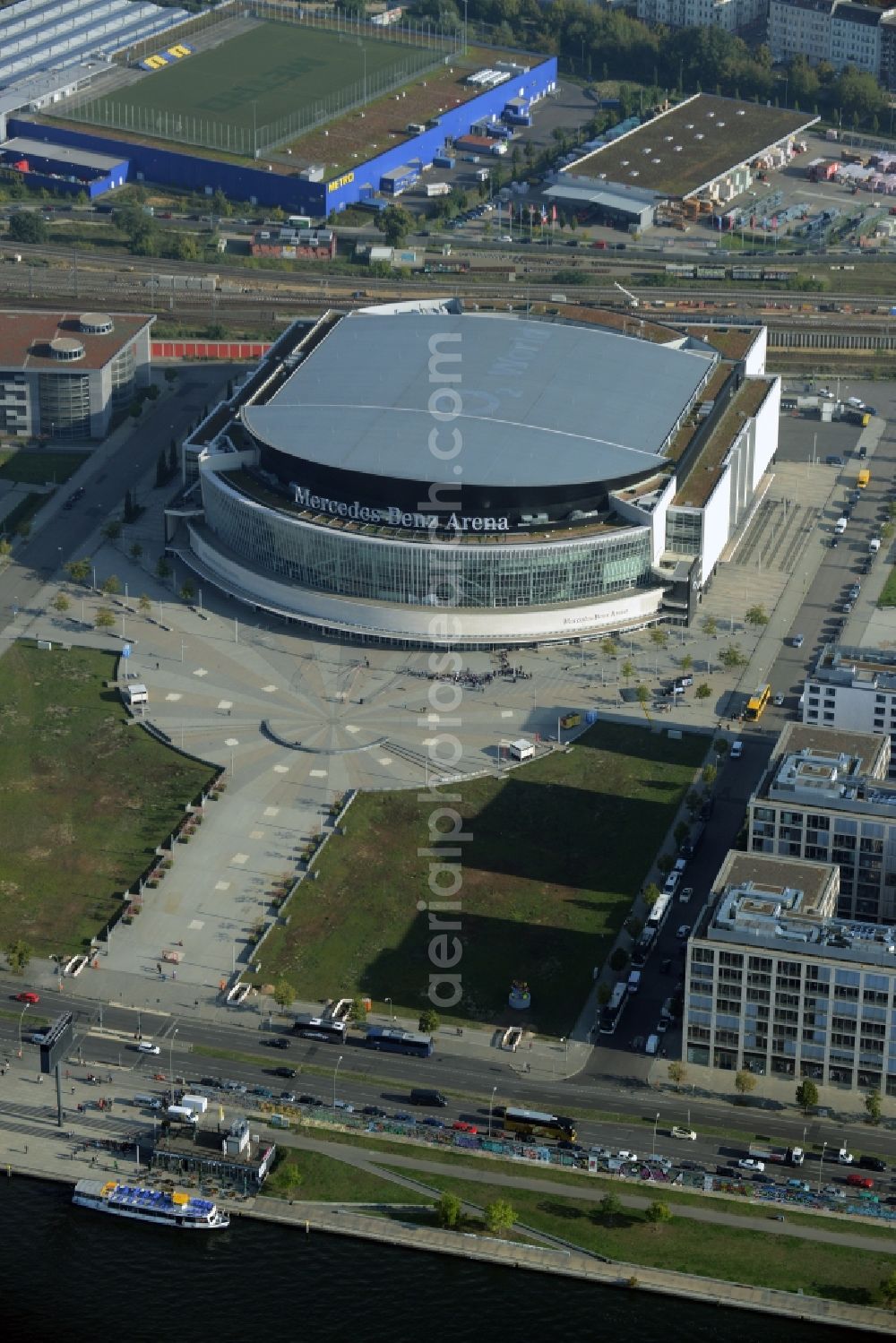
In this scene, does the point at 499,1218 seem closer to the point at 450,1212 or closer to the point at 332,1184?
the point at 450,1212

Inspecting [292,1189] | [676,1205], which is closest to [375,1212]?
[292,1189]

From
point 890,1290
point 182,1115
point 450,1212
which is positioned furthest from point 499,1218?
point 890,1290

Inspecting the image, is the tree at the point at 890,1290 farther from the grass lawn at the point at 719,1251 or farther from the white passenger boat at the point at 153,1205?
the white passenger boat at the point at 153,1205

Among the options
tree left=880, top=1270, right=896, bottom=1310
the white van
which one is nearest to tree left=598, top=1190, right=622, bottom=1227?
tree left=880, top=1270, right=896, bottom=1310

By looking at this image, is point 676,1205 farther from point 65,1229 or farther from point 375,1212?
point 65,1229

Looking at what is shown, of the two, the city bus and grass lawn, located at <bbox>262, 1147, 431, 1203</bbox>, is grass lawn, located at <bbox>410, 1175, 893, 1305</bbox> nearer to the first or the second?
grass lawn, located at <bbox>262, 1147, 431, 1203</bbox>
